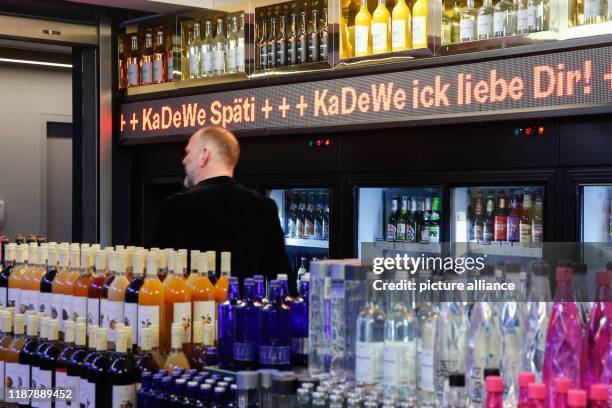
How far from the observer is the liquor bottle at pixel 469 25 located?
4594 mm

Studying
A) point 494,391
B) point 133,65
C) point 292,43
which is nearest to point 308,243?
point 292,43

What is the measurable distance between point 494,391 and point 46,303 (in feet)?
6.59

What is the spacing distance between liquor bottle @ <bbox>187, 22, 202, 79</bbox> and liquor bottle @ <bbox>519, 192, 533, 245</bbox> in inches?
105

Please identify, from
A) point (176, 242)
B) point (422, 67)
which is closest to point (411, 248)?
point (422, 67)

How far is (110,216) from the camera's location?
6.79 meters

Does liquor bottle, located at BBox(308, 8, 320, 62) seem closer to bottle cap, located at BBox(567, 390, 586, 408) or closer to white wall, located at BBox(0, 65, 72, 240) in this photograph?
bottle cap, located at BBox(567, 390, 586, 408)

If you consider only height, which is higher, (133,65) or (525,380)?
(133,65)

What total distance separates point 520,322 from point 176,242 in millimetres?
2029

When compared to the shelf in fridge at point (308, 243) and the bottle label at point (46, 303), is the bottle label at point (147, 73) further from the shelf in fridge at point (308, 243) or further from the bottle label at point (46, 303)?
the bottle label at point (46, 303)

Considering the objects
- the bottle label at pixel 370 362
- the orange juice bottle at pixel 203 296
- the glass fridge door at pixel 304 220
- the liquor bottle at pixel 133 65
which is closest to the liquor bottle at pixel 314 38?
the glass fridge door at pixel 304 220

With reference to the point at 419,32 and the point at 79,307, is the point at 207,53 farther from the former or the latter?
the point at 79,307

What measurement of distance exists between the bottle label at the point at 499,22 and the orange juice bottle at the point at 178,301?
2284 millimetres

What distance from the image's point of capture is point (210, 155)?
4.22 m

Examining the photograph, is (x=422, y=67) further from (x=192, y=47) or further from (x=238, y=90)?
(x=192, y=47)
